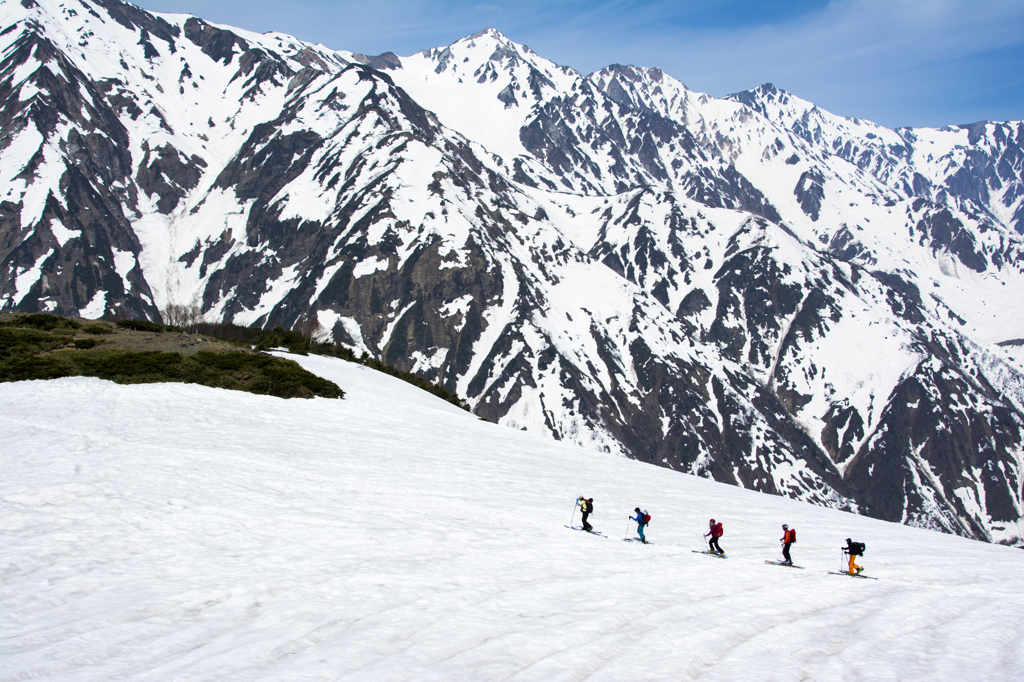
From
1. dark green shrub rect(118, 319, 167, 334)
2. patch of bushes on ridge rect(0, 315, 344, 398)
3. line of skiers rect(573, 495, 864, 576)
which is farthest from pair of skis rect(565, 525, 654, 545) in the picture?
dark green shrub rect(118, 319, 167, 334)

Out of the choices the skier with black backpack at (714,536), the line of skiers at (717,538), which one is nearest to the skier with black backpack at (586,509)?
the line of skiers at (717,538)

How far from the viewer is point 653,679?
37.7 ft

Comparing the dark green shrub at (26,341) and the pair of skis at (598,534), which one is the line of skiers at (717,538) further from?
the dark green shrub at (26,341)

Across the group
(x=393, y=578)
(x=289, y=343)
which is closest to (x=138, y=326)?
(x=289, y=343)

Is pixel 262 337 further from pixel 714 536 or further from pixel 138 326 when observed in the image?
pixel 714 536

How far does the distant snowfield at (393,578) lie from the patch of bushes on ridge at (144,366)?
10.2 feet

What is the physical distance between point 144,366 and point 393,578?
2537cm

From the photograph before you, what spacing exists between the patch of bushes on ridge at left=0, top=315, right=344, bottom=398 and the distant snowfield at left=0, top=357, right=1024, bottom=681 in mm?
3123

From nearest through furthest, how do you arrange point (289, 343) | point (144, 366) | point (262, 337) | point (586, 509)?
point (586, 509) → point (144, 366) → point (289, 343) → point (262, 337)

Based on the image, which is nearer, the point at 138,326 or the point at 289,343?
the point at 138,326

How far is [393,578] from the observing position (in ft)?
50.0

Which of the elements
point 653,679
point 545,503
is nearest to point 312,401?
point 545,503

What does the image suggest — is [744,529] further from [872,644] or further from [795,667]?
[795,667]

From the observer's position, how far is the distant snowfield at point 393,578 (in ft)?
38.9
